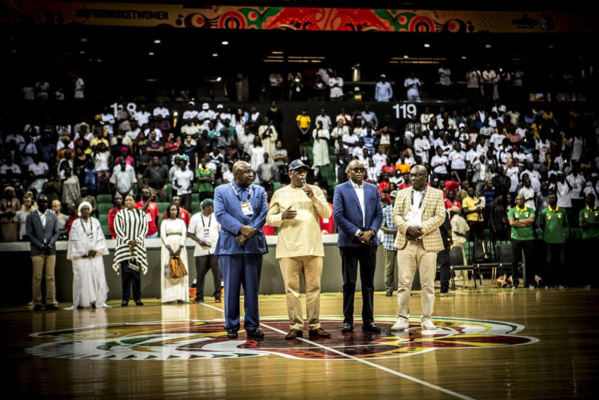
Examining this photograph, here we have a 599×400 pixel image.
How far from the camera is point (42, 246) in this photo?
15.1 meters

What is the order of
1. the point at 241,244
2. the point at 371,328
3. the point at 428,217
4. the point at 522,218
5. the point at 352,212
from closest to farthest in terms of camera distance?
1. the point at 241,244
2. the point at 371,328
3. the point at 428,217
4. the point at 352,212
5. the point at 522,218

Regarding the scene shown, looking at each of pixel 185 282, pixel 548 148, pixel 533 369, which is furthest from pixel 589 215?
pixel 533 369

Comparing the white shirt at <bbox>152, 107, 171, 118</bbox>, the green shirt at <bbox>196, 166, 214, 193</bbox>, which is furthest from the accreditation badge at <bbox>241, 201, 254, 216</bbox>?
the white shirt at <bbox>152, 107, 171, 118</bbox>

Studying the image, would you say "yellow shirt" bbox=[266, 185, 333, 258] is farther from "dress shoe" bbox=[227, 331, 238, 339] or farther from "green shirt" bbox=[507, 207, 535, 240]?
"green shirt" bbox=[507, 207, 535, 240]

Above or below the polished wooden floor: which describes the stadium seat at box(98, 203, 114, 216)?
above

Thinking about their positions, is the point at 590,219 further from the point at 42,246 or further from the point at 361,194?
the point at 42,246

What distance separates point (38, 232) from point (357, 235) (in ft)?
27.1

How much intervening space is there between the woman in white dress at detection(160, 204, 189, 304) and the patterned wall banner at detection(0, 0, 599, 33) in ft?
44.8

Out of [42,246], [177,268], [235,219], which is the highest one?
[235,219]

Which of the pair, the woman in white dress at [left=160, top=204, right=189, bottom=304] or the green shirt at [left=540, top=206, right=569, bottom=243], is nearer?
the woman in white dress at [left=160, top=204, right=189, bottom=304]

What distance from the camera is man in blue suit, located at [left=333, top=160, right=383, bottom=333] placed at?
925cm

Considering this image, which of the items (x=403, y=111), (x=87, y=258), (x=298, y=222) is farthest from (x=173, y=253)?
(x=403, y=111)

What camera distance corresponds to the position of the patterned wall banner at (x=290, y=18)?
86.6 feet

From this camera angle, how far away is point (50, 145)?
2225 centimetres
